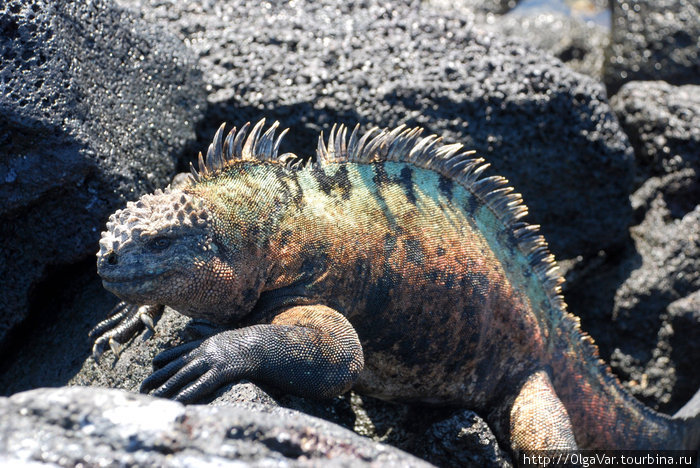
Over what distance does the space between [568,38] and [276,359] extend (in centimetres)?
600

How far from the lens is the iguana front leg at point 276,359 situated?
2.68 meters

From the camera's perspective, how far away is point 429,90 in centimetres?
447

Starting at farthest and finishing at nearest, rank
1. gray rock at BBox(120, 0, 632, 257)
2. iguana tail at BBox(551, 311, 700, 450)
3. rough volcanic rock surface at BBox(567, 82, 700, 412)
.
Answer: rough volcanic rock surface at BBox(567, 82, 700, 412) < gray rock at BBox(120, 0, 632, 257) < iguana tail at BBox(551, 311, 700, 450)

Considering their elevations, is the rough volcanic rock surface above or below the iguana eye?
below

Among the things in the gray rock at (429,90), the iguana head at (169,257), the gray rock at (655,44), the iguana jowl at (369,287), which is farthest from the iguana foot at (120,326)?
the gray rock at (655,44)

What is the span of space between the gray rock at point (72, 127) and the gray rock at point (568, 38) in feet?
14.7

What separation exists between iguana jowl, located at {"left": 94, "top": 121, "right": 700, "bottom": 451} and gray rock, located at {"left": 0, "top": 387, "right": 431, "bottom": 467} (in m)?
0.52

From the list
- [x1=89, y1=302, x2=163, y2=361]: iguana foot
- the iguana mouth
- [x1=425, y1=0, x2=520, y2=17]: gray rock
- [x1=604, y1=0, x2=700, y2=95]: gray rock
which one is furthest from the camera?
[x1=425, y1=0, x2=520, y2=17]: gray rock

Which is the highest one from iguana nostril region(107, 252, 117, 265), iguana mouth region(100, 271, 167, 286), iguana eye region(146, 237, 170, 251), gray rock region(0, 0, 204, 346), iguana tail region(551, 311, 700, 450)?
gray rock region(0, 0, 204, 346)

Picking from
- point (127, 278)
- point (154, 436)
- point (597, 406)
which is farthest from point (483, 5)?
point (154, 436)

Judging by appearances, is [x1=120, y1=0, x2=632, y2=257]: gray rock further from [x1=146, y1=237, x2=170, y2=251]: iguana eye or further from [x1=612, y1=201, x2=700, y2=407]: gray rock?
[x1=146, y1=237, x2=170, y2=251]: iguana eye

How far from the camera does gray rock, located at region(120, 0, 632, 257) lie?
442 centimetres

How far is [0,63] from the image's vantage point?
3352mm

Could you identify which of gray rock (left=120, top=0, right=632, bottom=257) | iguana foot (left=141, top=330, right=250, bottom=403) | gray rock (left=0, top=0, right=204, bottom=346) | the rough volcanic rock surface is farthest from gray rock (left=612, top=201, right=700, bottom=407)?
iguana foot (left=141, top=330, right=250, bottom=403)
